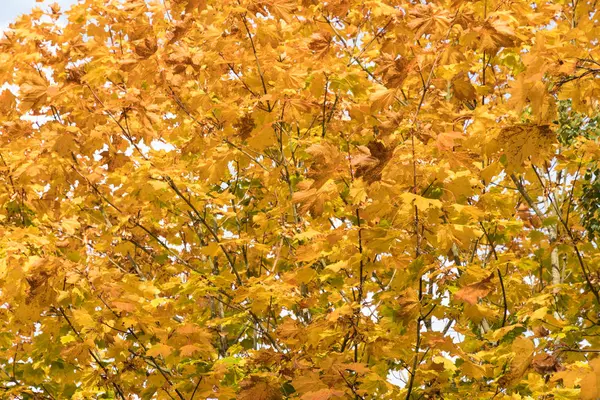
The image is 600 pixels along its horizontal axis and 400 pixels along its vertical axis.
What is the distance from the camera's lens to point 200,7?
4504 mm

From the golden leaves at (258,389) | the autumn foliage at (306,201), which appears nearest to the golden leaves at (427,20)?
the autumn foliage at (306,201)

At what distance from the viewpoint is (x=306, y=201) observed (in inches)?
124

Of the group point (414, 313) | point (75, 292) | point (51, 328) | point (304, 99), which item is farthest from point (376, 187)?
point (51, 328)

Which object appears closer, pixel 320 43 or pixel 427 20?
pixel 427 20

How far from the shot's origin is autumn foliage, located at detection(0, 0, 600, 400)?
312 cm

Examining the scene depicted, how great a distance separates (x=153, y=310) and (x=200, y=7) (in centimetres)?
236

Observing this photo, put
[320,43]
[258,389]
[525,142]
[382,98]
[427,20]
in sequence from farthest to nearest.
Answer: [320,43] → [258,389] → [427,20] → [382,98] → [525,142]

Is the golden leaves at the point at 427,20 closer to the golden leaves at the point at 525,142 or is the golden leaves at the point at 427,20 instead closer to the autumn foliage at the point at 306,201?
the autumn foliage at the point at 306,201

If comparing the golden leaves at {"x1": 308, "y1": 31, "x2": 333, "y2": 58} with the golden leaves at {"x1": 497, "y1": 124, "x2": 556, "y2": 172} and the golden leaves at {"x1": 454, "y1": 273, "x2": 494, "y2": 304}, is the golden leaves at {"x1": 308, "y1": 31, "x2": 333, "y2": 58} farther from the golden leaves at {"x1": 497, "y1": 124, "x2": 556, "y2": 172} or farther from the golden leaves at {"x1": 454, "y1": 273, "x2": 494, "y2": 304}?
the golden leaves at {"x1": 454, "y1": 273, "x2": 494, "y2": 304}

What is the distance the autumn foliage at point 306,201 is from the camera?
10.2 ft

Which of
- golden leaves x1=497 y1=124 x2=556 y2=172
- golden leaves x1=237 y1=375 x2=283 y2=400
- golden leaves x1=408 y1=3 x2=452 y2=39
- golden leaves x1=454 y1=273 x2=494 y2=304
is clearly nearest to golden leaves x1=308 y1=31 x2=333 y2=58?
golden leaves x1=408 y1=3 x2=452 y2=39

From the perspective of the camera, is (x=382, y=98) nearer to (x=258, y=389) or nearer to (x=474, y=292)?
(x=474, y=292)

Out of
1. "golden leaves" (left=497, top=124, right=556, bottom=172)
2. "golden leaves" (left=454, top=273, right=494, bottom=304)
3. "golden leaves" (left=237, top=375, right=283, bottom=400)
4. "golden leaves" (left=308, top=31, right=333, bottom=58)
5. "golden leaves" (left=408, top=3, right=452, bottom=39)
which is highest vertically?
"golden leaves" (left=308, top=31, right=333, bottom=58)

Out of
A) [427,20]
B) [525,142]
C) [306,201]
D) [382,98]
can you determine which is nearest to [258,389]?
[306,201]
